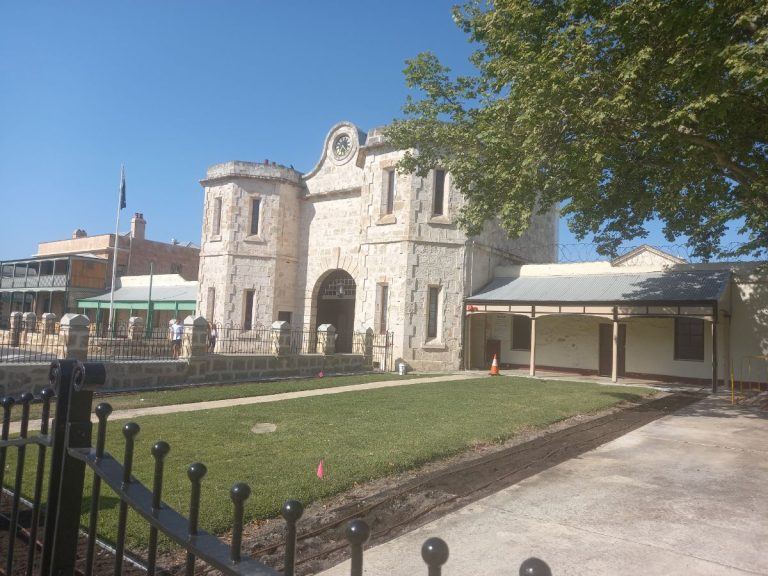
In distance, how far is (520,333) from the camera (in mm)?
23203

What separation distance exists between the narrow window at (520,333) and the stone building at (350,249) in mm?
2474

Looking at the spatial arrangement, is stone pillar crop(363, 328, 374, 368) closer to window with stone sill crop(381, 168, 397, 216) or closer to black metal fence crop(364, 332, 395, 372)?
black metal fence crop(364, 332, 395, 372)

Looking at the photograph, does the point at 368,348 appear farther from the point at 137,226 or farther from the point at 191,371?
the point at 137,226

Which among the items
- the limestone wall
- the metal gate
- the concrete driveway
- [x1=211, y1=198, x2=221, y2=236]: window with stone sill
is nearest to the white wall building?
the metal gate

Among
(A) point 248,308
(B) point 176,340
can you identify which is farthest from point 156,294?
(B) point 176,340

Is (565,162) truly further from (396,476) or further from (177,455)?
(177,455)

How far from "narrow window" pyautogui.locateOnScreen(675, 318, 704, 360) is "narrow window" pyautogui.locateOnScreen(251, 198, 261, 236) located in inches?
725

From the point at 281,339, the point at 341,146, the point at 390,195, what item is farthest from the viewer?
the point at 341,146

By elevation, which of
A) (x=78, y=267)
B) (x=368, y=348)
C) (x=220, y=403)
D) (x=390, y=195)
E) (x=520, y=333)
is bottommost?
(x=220, y=403)

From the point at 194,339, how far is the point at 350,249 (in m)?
10.9

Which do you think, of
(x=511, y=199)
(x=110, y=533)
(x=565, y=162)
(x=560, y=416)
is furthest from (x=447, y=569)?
(x=511, y=199)

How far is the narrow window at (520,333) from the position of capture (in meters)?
23.0

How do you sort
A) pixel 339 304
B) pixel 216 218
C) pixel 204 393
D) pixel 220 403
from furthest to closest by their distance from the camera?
pixel 339 304, pixel 216 218, pixel 204 393, pixel 220 403

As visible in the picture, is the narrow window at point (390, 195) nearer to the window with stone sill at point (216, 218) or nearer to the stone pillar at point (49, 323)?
the window with stone sill at point (216, 218)
